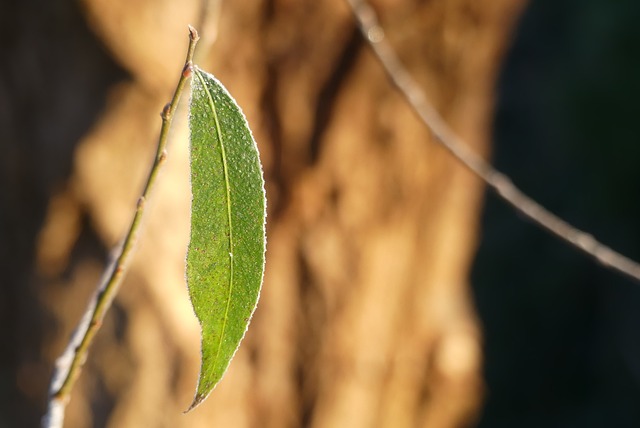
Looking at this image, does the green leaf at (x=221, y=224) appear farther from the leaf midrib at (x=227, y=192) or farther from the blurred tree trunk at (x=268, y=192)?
→ the blurred tree trunk at (x=268, y=192)

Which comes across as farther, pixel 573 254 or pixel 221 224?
pixel 573 254

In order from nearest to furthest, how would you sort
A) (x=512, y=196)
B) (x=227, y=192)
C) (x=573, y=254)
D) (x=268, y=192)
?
(x=227, y=192) → (x=512, y=196) → (x=268, y=192) → (x=573, y=254)

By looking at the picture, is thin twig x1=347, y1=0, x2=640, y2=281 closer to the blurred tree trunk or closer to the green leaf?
the blurred tree trunk

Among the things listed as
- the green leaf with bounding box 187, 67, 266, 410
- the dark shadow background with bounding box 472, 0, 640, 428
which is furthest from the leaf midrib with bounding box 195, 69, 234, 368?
the dark shadow background with bounding box 472, 0, 640, 428

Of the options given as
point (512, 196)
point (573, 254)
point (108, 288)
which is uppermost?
point (573, 254)

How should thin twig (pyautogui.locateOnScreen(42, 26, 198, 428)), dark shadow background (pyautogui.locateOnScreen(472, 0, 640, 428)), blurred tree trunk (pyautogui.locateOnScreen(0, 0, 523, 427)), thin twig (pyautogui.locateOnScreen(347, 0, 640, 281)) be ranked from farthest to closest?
dark shadow background (pyautogui.locateOnScreen(472, 0, 640, 428)) → blurred tree trunk (pyautogui.locateOnScreen(0, 0, 523, 427)) → thin twig (pyautogui.locateOnScreen(347, 0, 640, 281)) → thin twig (pyautogui.locateOnScreen(42, 26, 198, 428))

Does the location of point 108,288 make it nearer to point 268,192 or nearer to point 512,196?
point 512,196

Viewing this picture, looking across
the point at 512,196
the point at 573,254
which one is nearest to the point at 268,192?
the point at 512,196
